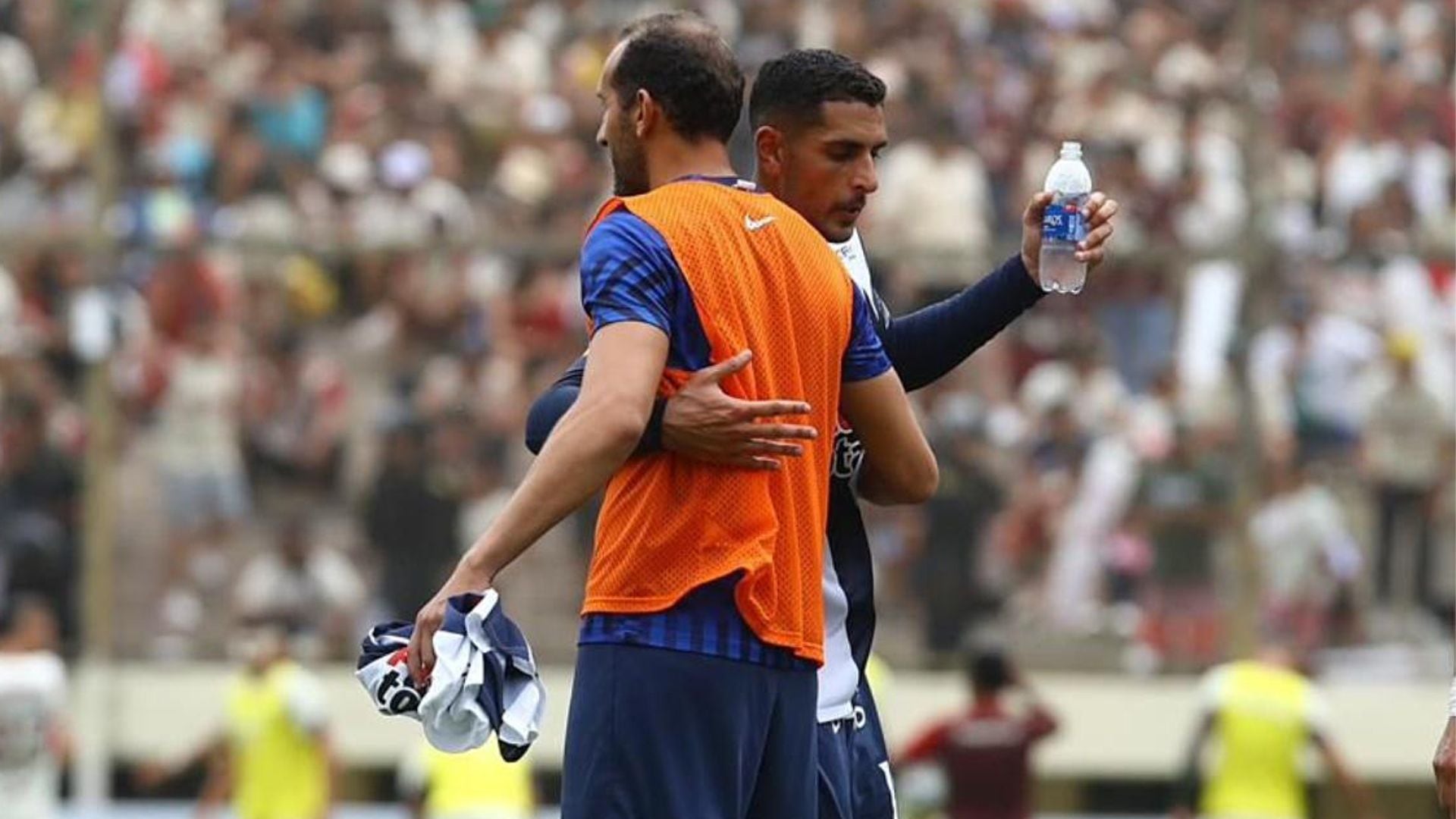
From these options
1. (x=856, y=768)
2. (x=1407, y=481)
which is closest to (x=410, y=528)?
(x=1407, y=481)

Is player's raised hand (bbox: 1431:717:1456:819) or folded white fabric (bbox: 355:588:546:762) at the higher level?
folded white fabric (bbox: 355:588:546:762)

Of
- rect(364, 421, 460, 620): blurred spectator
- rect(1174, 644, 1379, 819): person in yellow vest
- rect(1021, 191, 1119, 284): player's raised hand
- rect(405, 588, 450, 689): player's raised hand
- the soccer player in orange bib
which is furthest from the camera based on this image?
rect(364, 421, 460, 620): blurred spectator

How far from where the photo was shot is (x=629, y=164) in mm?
5477

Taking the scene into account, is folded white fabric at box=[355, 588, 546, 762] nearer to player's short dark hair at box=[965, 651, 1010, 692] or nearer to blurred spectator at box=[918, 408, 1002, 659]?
player's short dark hair at box=[965, 651, 1010, 692]

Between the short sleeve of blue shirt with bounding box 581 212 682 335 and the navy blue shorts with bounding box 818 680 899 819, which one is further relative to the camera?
the navy blue shorts with bounding box 818 680 899 819

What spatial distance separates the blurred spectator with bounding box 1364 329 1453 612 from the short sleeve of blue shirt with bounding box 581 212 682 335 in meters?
11.9

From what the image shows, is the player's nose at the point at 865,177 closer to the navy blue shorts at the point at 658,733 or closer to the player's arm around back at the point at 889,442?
the player's arm around back at the point at 889,442

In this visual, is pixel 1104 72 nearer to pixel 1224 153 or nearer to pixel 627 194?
pixel 1224 153

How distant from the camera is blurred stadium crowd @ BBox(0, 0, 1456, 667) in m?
16.7

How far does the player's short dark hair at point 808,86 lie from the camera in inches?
230

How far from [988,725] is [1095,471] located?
7.31ft

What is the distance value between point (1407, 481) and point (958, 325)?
11073mm

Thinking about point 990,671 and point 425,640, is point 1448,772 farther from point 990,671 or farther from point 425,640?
point 990,671

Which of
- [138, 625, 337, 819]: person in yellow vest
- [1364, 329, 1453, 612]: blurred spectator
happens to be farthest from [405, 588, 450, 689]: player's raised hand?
[1364, 329, 1453, 612]: blurred spectator
